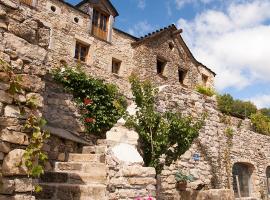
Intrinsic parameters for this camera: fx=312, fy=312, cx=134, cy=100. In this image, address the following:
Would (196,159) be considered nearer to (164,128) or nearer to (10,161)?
(164,128)

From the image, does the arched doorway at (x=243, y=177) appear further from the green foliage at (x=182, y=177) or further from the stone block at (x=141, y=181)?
the stone block at (x=141, y=181)

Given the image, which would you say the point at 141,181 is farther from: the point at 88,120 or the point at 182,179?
the point at 88,120

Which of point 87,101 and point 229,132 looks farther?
point 229,132

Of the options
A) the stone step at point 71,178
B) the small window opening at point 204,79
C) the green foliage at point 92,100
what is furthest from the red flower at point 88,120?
the small window opening at point 204,79

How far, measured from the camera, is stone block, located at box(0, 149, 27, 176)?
2871 mm

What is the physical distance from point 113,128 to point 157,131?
2.91 ft

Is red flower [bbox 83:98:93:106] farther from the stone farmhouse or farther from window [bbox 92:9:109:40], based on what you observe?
window [bbox 92:9:109:40]

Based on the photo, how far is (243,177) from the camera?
460 inches

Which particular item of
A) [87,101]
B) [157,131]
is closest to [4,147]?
[157,131]

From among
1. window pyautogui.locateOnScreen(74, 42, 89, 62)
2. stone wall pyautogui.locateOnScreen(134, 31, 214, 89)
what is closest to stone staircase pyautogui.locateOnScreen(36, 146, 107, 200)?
window pyautogui.locateOnScreen(74, 42, 89, 62)

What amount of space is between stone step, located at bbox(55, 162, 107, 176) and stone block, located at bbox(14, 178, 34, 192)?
96.7 inches

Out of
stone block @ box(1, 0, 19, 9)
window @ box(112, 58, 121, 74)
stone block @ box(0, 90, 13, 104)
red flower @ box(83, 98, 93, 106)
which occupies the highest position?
window @ box(112, 58, 121, 74)

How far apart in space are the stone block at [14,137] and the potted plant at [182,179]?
17.2ft

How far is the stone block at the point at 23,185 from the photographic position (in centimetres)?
291
